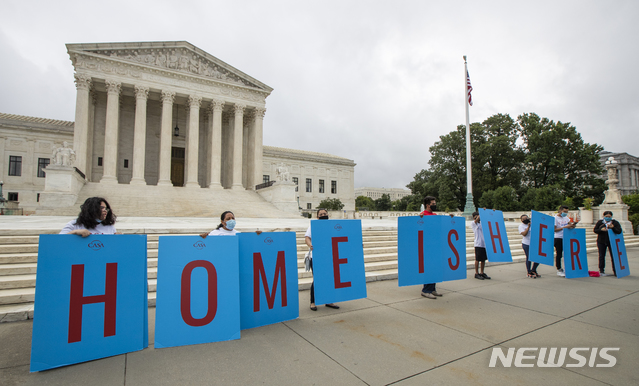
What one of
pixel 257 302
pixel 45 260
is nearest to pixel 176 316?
pixel 257 302

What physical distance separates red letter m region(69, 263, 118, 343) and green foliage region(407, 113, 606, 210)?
4377 cm

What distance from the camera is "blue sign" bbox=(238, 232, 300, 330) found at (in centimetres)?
452

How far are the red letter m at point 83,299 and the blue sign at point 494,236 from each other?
320 inches

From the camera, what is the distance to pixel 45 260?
3459 mm

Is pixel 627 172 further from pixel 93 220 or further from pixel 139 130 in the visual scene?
pixel 93 220

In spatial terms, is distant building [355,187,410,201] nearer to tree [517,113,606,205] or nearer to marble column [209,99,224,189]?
tree [517,113,606,205]

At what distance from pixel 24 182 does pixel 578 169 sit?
6953 centimetres

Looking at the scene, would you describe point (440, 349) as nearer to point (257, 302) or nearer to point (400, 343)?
point (400, 343)

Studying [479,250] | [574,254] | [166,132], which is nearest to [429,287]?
[479,250]

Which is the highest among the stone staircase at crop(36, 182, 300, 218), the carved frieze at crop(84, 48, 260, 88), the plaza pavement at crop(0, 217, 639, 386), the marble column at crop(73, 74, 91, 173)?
the carved frieze at crop(84, 48, 260, 88)

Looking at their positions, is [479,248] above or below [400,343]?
above

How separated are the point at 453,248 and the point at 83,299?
628 cm

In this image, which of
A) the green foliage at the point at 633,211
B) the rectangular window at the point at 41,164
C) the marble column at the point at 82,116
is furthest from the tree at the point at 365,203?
the marble column at the point at 82,116

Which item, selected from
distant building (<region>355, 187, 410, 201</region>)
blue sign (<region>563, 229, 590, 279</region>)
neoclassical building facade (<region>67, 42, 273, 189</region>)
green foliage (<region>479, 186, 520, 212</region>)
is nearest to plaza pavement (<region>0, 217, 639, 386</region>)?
blue sign (<region>563, 229, 590, 279</region>)
